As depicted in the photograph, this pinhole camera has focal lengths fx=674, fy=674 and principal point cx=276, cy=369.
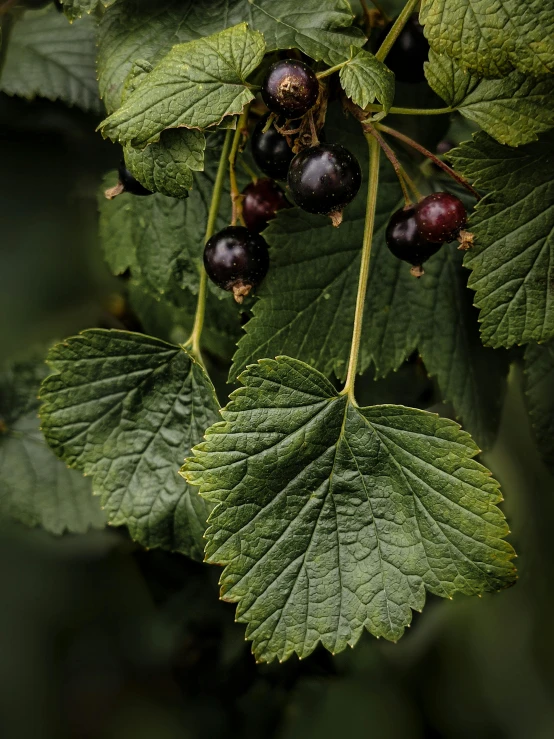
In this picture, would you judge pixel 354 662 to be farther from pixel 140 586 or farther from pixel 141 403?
pixel 141 403

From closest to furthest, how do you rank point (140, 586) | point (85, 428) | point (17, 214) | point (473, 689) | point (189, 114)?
point (189, 114) → point (85, 428) → point (17, 214) → point (140, 586) → point (473, 689)

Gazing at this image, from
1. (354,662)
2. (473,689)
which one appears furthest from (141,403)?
(473,689)

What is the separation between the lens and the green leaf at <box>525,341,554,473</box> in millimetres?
884

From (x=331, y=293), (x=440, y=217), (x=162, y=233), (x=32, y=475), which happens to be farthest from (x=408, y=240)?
(x=32, y=475)

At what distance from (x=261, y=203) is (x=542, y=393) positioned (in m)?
0.45

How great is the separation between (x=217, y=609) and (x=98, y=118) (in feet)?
2.87

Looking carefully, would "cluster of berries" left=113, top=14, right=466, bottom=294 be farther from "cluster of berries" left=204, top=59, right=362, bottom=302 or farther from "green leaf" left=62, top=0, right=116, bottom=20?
"green leaf" left=62, top=0, right=116, bottom=20

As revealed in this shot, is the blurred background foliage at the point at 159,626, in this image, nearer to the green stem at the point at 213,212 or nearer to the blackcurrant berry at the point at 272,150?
the green stem at the point at 213,212

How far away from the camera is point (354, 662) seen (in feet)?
4.63

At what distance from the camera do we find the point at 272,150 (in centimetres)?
72

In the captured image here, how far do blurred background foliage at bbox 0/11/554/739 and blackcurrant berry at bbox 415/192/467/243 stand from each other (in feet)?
1.34

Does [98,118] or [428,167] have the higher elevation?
[98,118]

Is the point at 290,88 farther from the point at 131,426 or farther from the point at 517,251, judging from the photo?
the point at 131,426

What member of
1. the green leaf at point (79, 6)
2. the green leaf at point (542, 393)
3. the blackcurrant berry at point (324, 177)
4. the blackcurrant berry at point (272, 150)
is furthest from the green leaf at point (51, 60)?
the green leaf at point (542, 393)
